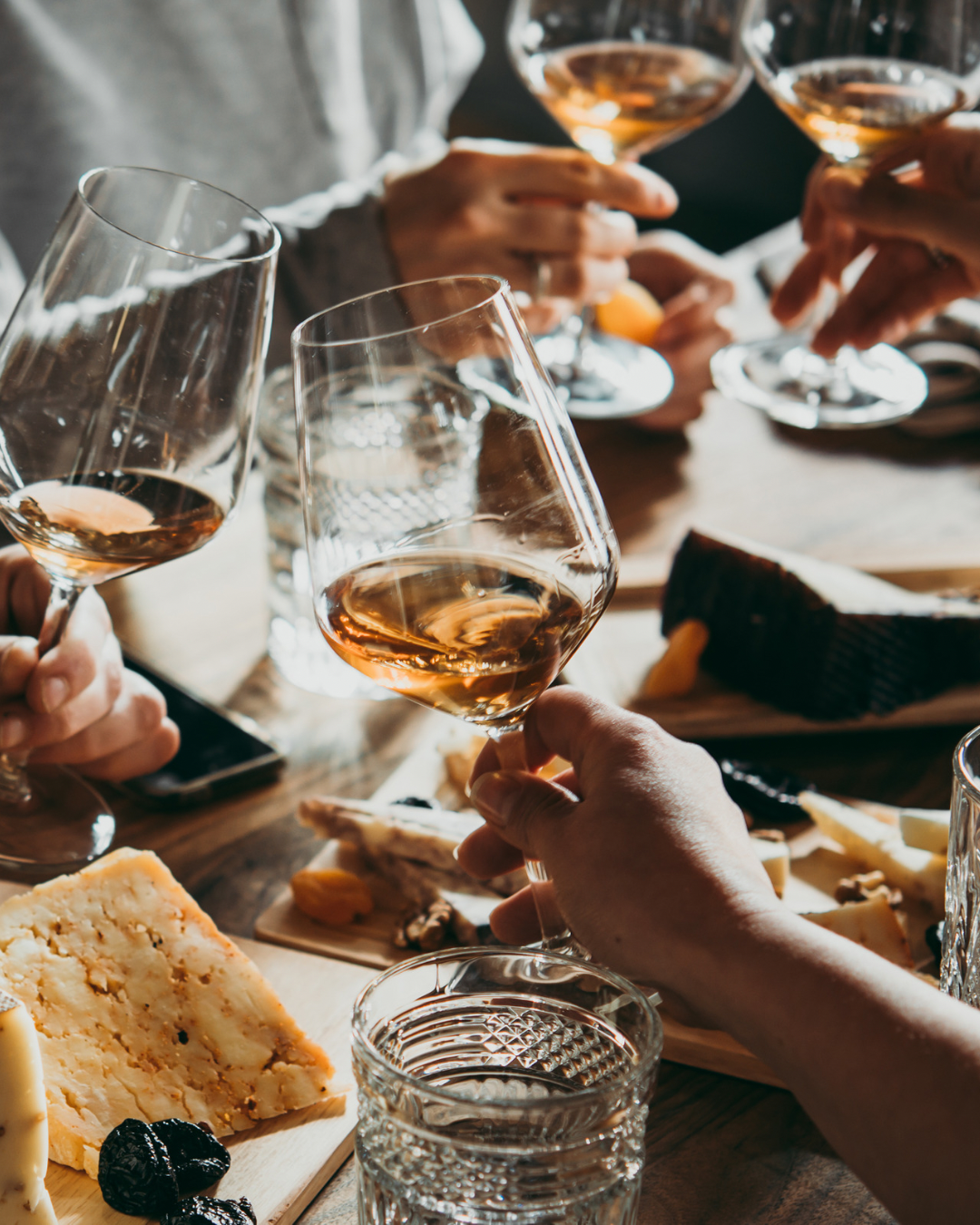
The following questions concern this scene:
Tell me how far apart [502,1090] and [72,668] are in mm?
436

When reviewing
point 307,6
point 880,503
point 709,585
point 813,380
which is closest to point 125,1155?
point 709,585

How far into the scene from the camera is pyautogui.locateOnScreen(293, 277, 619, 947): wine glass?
1.86 feet

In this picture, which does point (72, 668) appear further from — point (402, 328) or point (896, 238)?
point (896, 238)

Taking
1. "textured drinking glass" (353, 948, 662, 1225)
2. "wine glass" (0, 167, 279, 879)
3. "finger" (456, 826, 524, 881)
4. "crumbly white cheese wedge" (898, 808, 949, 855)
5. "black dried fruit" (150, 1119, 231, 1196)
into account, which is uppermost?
"wine glass" (0, 167, 279, 879)

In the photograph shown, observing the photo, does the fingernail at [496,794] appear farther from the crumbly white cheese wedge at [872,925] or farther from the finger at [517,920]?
the crumbly white cheese wedge at [872,925]

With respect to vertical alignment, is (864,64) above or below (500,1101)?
above

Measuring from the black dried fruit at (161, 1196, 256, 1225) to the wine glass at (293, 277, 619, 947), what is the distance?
0.84 ft

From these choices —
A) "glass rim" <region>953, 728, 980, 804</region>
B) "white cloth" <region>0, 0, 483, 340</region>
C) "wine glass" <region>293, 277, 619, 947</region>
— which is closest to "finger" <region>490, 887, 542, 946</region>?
"wine glass" <region>293, 277, 619, 947</region>

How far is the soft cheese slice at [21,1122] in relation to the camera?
18.5 inches

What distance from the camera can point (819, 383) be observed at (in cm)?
151

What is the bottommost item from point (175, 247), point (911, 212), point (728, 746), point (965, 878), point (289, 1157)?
point (728, 746)

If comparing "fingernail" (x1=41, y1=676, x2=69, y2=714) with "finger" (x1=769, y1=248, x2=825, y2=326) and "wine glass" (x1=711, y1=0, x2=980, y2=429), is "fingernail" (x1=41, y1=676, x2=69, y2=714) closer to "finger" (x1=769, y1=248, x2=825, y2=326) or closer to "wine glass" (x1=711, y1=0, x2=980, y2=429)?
"wine glass" (x1=711, y1=0, x2=980, y2=429)

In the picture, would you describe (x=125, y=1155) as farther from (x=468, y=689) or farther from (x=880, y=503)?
(x=880, y=503)

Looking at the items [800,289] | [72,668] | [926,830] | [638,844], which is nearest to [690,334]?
[800,289]
